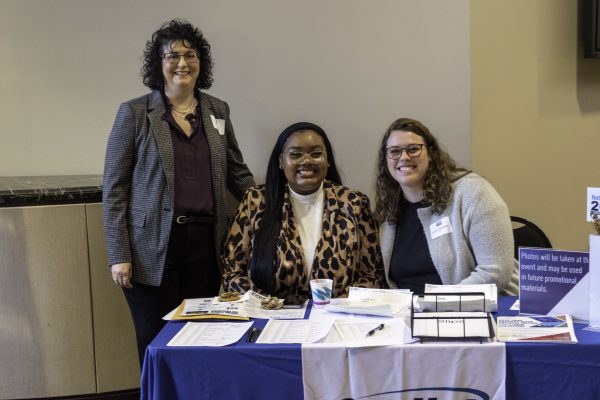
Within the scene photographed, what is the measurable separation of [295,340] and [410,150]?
90 cm

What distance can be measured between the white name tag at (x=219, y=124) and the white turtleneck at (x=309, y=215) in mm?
404

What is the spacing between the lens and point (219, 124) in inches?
101

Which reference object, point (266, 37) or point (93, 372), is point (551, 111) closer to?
point (266, 37)

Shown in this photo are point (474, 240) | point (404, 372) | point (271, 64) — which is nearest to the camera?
point (404, 372)

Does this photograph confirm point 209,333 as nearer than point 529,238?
Yes

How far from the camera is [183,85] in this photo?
7.98ft

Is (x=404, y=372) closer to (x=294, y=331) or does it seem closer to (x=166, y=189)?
(x=294, y=331)

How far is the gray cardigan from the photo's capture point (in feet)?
6.88

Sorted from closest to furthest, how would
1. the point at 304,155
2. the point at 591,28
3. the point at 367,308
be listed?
the point at 367,308
the point at 304,155
the point at 591,28

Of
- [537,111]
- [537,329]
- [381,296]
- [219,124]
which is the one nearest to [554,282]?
[537,329]

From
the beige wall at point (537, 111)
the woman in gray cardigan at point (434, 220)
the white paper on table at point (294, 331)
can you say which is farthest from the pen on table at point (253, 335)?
the beige wall at point (537, 111)

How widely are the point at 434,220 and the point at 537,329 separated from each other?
65 centimetres

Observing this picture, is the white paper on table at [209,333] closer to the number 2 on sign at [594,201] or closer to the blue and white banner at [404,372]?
the blue and white banner at [404,372]

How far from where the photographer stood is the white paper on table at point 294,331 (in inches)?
65.4
